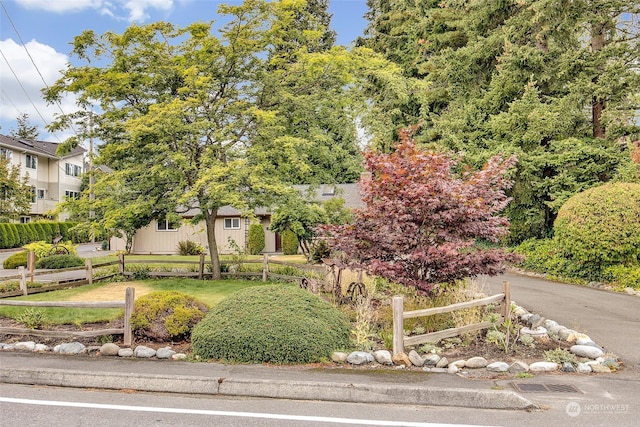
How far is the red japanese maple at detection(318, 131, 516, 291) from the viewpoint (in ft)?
25.0

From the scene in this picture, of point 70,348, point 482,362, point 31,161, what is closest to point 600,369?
point 482,362

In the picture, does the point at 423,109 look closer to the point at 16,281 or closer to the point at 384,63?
the point at 384,63

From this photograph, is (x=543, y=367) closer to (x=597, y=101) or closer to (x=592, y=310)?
(x=592, y=310)

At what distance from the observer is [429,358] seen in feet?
21.2

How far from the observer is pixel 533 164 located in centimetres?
1733

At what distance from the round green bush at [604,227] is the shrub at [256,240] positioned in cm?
1730

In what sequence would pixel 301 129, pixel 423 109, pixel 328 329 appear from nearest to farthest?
pixel 328 329 → pixel 301 129 → pixel 423 109

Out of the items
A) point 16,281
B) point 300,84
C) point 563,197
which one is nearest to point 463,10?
point 563,197

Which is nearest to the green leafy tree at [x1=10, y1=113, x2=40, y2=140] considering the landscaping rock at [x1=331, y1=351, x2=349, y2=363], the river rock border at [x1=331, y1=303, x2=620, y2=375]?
the landscaping rock at [x1=331, y1=351, x2=349, y2=363]

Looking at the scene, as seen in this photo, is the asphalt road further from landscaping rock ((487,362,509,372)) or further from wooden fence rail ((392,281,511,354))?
wooden fence rail ((392,281,511,354))

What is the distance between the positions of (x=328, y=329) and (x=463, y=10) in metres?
21.7

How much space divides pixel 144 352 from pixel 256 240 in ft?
66.3

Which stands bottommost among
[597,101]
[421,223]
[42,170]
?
[421,223]

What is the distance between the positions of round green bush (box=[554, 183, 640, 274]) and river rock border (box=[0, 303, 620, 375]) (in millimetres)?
6941
